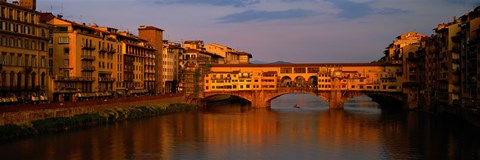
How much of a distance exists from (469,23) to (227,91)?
129ft

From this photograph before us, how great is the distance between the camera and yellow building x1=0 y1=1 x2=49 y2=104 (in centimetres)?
4375

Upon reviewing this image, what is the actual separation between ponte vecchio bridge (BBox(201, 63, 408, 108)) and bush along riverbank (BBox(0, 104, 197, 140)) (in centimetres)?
1357

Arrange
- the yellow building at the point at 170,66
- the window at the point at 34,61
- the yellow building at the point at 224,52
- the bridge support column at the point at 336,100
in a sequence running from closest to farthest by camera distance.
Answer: the window at the point at 34,61 < the bridge support column at the point at 336,100 < the yellow building at the point at 170,66 < the yellow building at the point at 224,52

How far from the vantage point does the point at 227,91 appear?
3125 inches

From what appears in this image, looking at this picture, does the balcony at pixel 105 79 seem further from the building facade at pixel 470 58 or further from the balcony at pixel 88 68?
the building facade at pixel 470 58

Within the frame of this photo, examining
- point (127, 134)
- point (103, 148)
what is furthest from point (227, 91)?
point (103, 148)

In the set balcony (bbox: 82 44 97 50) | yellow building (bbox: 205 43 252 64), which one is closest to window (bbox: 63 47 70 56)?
balcony (bbox: 82 44 97 50)

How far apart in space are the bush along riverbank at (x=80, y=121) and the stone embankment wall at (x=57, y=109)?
0.54 metres

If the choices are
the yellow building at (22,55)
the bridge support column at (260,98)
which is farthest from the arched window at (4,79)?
the bridge support column at (260,98)

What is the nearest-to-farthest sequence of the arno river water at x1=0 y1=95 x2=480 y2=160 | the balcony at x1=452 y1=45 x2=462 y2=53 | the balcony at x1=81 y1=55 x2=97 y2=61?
the arno river water at x1=0 y1=95 x2=480 y2=160
the balcony at x1=452 y1=45 x2=462 y2=53
the balcony at x1=81 y1=55 x2=97 y2=61

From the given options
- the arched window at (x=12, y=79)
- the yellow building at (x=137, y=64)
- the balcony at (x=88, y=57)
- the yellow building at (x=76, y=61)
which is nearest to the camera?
the arched window at (x=12, y=79)

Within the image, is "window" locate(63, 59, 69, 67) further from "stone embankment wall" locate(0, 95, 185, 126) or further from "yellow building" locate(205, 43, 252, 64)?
"yellow building" locate(205, 43, 252, 64)

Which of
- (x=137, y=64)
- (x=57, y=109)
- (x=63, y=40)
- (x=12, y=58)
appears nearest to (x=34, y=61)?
(x=12, y=58)

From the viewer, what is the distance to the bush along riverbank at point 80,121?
37909 millimetres
